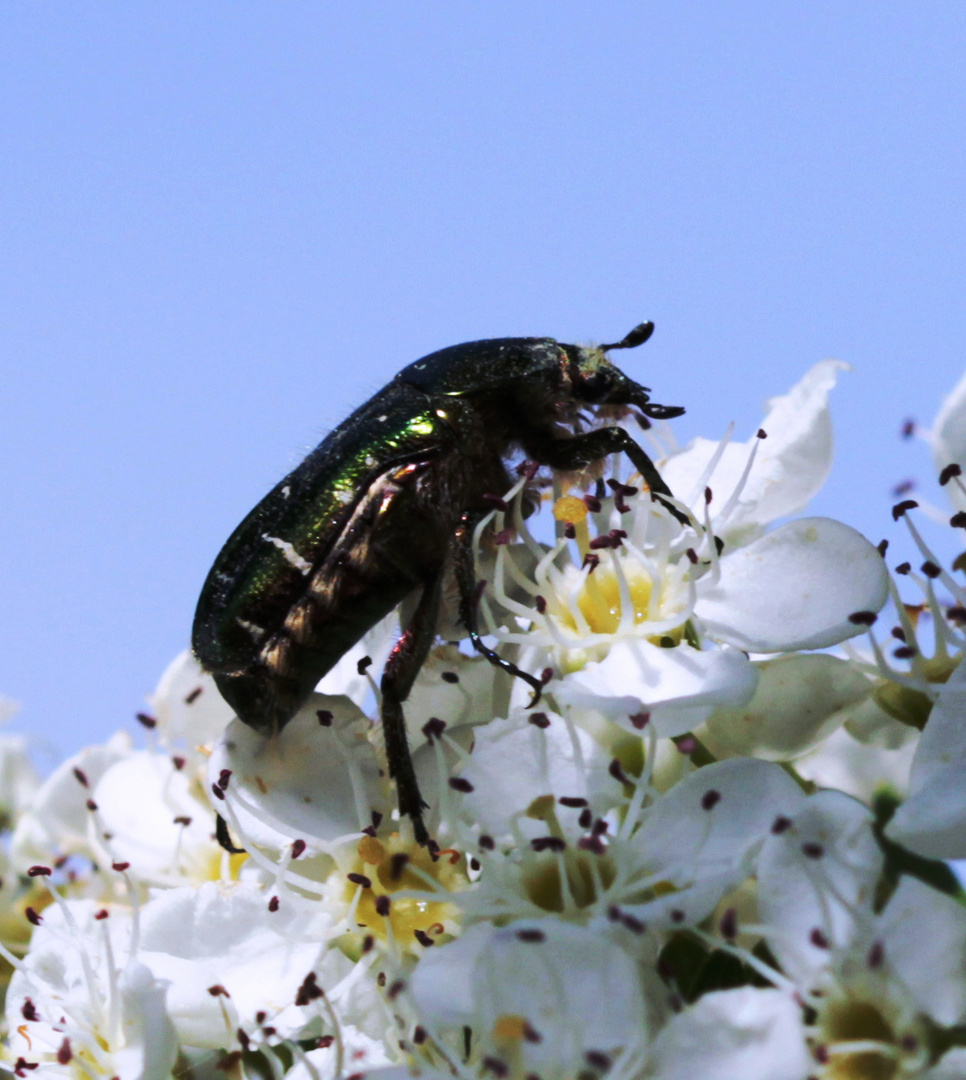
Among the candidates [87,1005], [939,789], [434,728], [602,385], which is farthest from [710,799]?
[87,1005]

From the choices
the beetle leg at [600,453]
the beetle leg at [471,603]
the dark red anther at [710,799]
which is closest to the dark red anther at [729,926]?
the dark red anther at [710,799]

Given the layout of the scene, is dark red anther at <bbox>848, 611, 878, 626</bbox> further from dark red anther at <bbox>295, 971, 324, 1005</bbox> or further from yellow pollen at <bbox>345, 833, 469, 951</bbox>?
dark red anther at <bbox>295, 971, 324, 1005</bbox>

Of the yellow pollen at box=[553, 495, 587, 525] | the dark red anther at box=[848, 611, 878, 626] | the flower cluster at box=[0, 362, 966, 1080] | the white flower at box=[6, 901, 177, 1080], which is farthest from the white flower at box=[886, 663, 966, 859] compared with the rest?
the white flower at box=[6, 901, 177, 1080]

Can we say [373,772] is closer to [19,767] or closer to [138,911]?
[138,911]

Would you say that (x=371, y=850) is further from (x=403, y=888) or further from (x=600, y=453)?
(x=600, y=453)

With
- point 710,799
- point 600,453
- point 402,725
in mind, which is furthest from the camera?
point 600,453

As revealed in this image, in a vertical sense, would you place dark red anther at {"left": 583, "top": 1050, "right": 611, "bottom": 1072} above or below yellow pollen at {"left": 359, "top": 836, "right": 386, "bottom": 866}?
below

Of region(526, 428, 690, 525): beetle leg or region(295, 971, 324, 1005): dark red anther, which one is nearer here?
region(295, 971, 324, 1005): dark red anther
